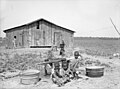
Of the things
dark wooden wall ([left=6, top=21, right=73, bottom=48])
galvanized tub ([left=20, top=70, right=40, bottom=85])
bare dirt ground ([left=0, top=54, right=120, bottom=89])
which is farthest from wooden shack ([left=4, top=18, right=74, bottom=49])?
galvanized tub ([left=20, top=70, right=40, bottom=85])

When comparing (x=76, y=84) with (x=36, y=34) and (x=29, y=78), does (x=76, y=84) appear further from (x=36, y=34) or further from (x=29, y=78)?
(x=36, y=34)

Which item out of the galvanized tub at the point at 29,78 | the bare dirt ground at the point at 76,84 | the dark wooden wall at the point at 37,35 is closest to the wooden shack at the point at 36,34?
the dark wooden wall at the point at 37,35

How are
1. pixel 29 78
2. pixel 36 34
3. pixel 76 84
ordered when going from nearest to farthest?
1. pixel 76 84
2. pixel 29 78
3. pixel 36 34

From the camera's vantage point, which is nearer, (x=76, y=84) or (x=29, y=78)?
(x=76, y=84)

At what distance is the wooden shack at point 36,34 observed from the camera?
2620 centimetres

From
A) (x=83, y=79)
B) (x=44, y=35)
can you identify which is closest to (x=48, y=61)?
(x=83, y=79)

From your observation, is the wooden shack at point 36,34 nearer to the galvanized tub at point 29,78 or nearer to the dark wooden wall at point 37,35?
the dark wooden wall at point 37,35

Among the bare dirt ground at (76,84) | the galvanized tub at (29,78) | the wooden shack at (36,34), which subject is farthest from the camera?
the wooden shack at (36,34)

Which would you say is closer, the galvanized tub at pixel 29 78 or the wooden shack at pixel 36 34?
the galvanized tub at pixel 29 78

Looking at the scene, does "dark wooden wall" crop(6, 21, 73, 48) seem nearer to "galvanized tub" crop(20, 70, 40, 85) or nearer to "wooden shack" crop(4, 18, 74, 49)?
"wooden shack" crop(4, 18, 74, 49)

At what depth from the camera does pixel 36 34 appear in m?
26.3

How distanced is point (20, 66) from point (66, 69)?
4369 millimetres

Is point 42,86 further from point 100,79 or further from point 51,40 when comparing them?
point 51,40

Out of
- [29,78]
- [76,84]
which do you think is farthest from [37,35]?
[76,84]
